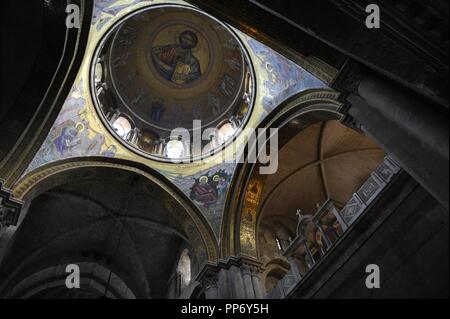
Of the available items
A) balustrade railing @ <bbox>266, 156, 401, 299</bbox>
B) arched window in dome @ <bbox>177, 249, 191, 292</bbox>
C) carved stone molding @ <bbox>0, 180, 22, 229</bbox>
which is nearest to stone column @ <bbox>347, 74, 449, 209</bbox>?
balustrade railing @ <bbox>266, 156, 401, 299</bbox>

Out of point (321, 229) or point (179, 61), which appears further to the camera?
point (179, 61)

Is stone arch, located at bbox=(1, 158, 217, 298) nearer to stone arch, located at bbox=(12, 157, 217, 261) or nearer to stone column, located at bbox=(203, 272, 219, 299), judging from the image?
stone arch, located at bbox=(12, 157, 217, 261)

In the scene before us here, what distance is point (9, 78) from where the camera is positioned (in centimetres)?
750

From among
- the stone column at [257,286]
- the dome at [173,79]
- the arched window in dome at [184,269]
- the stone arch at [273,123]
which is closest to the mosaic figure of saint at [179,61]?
the dome at [173,79]

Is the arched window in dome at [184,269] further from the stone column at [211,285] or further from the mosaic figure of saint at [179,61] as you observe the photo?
the mosaic figure of saint at [179,61]

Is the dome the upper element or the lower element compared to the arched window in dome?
upper

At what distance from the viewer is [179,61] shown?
54.1ft

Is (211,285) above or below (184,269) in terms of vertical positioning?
below

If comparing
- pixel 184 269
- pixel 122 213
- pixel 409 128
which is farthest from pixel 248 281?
pixel 409 128

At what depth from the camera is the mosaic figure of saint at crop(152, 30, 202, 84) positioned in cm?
1620

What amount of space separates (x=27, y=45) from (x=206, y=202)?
287 inches

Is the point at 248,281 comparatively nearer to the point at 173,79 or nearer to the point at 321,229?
the point at 321,229

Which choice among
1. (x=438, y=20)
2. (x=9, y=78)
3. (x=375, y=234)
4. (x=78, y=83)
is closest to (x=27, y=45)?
(x=9, y=78)
